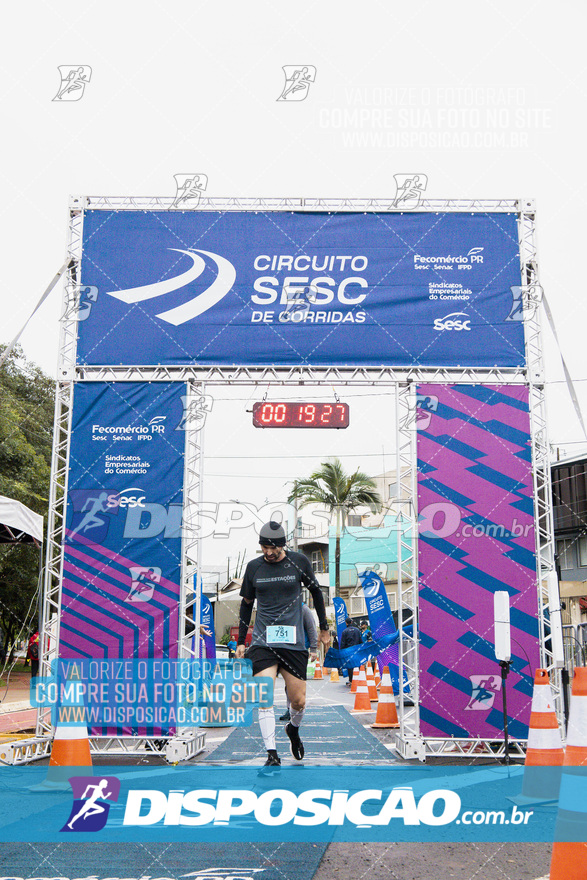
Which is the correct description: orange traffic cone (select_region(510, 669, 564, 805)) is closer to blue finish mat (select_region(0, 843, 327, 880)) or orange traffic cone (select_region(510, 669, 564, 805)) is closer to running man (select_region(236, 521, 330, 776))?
running man (select_region(236, 521, 330, 776))

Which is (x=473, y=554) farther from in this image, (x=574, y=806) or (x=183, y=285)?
(x=574, y=806)

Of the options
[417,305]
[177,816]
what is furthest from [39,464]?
[177,816]

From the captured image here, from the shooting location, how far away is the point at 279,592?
753 cm

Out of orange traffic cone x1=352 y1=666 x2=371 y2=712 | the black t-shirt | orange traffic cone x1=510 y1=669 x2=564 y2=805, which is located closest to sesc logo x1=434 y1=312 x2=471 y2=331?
the black t-shirt

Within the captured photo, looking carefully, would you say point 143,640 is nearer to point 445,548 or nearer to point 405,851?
point 445,548

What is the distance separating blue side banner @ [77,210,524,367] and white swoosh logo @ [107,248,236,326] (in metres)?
0.01

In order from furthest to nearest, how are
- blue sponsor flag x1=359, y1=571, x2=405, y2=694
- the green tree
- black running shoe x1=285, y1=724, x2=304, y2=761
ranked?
the green tree, blue sponsor flag x1=359, y1=571, x2=405, y2=694, black running shoe x1=285, y1=724, x2=304, y2=761

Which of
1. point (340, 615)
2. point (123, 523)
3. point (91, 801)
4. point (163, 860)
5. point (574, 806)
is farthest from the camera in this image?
point (340, 615)

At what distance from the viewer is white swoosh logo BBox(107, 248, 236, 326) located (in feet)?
33.3

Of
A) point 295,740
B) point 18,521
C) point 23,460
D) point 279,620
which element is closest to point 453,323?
point 279,620

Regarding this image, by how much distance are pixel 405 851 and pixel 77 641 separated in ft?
A: 18.4

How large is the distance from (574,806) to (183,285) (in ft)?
25.2

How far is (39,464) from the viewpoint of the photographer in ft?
87.0

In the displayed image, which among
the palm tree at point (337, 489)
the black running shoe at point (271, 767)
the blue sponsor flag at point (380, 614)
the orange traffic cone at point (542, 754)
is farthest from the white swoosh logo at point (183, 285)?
the palm tree at point (337, 489)
